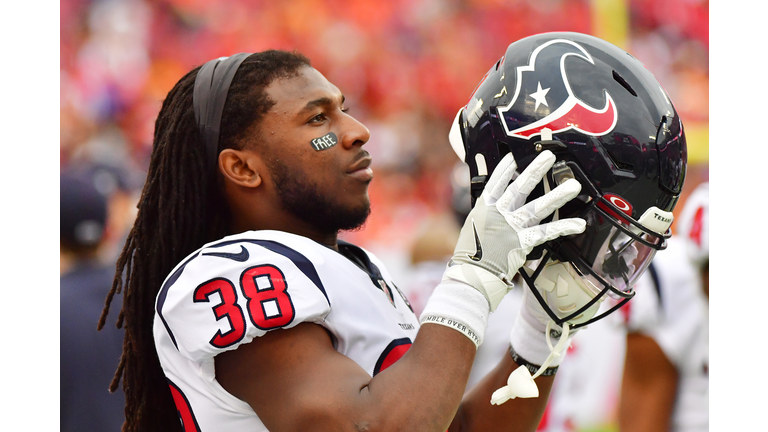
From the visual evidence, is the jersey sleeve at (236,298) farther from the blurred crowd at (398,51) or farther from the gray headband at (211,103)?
the blurred crowd at (398,51)

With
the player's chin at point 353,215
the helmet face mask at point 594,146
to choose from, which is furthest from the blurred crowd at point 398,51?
the helmet face mask at point 594,146

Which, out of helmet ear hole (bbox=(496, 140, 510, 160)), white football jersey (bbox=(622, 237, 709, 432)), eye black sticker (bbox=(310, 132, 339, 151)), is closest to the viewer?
helmet ear hole (bbox=(496, 140, 510, 160))

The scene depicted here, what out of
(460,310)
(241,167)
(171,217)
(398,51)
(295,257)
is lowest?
(460,310)

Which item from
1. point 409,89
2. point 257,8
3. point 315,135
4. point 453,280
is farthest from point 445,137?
point 453,280

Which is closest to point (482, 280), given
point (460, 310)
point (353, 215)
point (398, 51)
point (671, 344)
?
point (460, 310)

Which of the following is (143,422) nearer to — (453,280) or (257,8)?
(453,280)

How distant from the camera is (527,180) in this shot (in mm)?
1264

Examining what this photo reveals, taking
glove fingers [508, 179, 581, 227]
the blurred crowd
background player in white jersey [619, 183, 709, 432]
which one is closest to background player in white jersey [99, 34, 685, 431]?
glove fingers [508, 179, 581, 227]

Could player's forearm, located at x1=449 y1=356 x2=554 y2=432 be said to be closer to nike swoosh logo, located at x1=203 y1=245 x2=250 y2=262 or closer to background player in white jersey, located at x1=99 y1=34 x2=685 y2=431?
background player in white jersey, located at x1=99 y1=34 x2=685 y2=431

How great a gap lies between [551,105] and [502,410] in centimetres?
75

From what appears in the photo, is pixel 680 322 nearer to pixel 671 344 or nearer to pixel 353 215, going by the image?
pixel 671 344

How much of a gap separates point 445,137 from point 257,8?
1.44 m

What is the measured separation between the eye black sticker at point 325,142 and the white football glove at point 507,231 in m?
0.39

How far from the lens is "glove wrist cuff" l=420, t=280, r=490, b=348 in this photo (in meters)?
1.17
